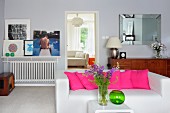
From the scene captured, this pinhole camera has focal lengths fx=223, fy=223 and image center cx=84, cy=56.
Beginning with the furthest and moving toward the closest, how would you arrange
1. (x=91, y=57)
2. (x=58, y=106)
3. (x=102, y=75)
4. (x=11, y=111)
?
(x=91, y=57) → (x=11, y=111) → (x=58, y=106) → (x=102, y=75)

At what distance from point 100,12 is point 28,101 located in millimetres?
3403

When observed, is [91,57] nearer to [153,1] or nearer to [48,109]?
[153,1]

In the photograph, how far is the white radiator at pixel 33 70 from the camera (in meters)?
6.42

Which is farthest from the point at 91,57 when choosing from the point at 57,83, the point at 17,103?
the point at 57,83

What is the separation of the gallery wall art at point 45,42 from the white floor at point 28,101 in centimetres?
110

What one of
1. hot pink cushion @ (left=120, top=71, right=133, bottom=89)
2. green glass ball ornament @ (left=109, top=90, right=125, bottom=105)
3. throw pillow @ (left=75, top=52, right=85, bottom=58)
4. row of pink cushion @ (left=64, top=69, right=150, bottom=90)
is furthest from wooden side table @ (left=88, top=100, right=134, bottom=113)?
throw pillow @ (left=75, top=52, right=85, bottom=58)

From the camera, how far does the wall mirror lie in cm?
662

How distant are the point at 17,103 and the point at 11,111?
23.0 inches

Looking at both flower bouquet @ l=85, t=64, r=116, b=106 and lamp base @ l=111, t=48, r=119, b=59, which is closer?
flower bouquet @ l=85, t=64, r=116, b=106

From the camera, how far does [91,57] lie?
38.8 ft

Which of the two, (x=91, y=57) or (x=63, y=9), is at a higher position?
(x=63, y=9)

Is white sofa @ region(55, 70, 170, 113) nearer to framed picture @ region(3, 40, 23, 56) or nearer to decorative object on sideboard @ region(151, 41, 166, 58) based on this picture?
decorative object on sideboard @ region(151, 41, 166, 58)

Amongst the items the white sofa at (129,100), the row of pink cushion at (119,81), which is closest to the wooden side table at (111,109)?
the white sofa at (129,100)

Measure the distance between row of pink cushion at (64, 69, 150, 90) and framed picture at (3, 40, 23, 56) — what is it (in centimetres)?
330
